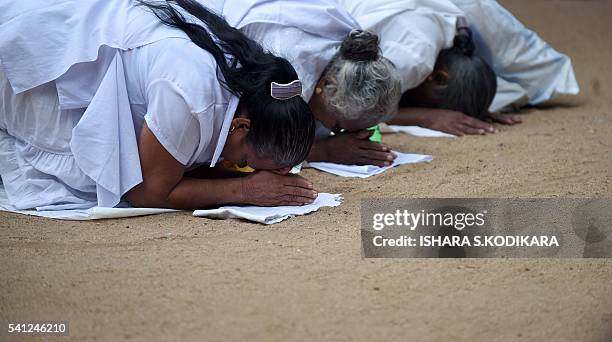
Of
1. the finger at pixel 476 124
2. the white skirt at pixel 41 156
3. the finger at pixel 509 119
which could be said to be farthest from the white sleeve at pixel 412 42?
the white skirt at pixel 41 156

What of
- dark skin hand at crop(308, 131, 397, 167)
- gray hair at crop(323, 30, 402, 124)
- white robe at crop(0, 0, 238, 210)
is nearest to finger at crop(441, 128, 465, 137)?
dark skin hand at crop(308, 131, 397, 167)

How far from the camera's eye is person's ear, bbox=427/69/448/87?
213 inches

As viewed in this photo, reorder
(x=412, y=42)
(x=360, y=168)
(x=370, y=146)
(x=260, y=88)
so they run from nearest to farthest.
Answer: (x=260, y=88), (x=360, y=168), (x=370, y=146), (x=412, y=42)

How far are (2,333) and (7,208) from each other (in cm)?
120

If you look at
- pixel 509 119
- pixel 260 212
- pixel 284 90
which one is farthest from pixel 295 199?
pixel 509 119

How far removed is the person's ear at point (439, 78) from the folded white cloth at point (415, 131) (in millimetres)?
281

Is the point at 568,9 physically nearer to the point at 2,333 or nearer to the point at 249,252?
the point at 249,252

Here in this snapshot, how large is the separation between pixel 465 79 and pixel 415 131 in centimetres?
42

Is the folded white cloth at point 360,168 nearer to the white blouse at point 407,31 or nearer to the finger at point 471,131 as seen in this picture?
the white blouse at point 407,31

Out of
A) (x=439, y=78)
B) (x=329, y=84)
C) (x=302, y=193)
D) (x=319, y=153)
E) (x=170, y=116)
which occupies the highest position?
(x=170, y=116)

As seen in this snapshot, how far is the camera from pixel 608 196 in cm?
395

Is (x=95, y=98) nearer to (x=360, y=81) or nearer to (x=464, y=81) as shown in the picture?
(x=360, y=81)

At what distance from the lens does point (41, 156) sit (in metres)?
3.81

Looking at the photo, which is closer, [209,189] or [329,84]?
[209,189]
